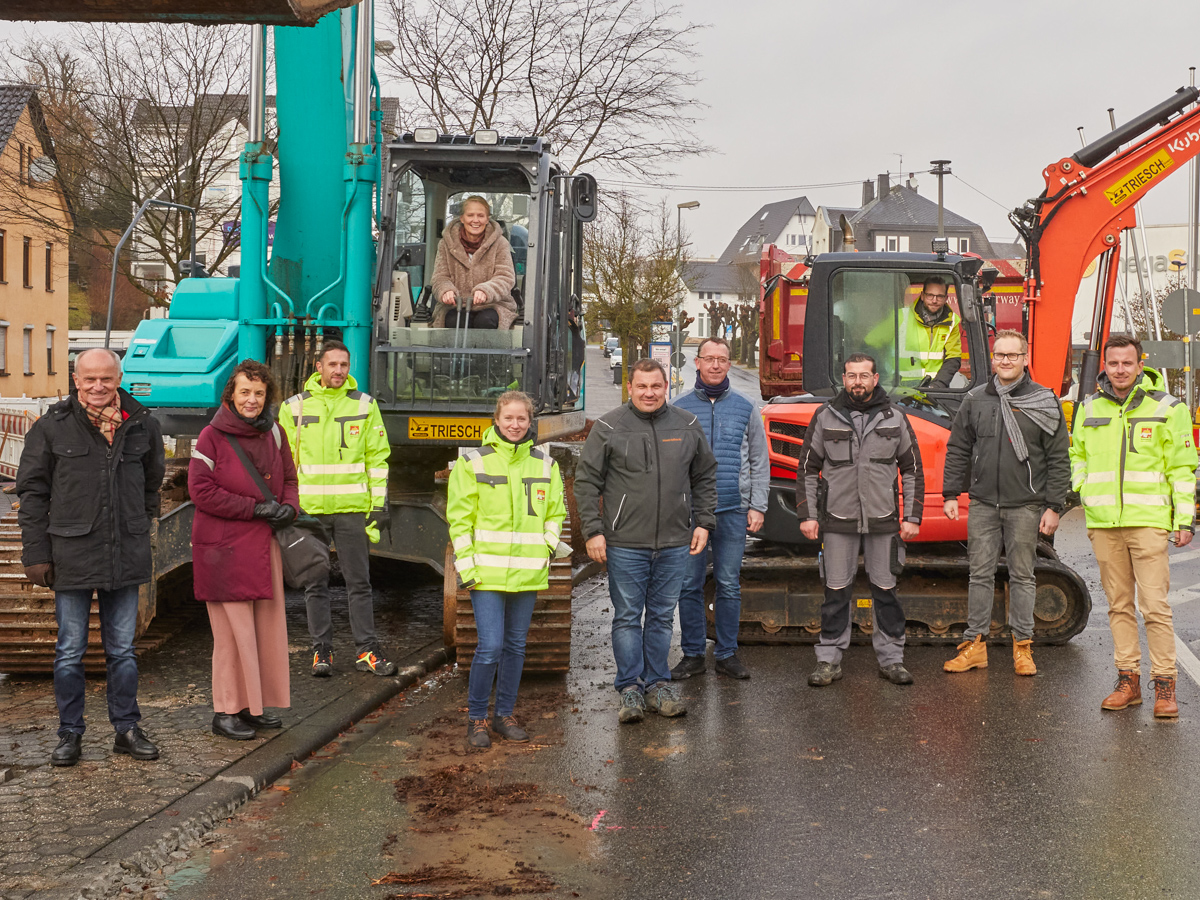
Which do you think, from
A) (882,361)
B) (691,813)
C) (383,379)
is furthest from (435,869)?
(882,361)

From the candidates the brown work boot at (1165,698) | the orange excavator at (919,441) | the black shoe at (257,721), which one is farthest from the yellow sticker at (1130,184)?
the black shoe at (257,721)

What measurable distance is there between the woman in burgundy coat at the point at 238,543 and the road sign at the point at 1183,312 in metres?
17.4

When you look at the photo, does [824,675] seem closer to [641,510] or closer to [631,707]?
[631,707]

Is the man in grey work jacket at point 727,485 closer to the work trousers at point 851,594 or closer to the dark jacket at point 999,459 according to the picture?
the work trousers at point 851,594

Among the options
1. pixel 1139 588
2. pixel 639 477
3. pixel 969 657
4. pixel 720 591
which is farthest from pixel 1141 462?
pixel 639 477

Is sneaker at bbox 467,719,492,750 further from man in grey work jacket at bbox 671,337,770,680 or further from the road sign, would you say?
the road sign

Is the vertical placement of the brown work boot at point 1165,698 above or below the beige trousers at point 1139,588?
below

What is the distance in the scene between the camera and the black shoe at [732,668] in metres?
7.83

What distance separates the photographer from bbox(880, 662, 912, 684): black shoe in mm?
7645

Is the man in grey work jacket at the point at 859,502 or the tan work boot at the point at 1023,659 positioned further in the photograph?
the tan work boot at the point at 1023,659

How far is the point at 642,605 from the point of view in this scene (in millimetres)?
6965

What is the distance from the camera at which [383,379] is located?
8.42 metres

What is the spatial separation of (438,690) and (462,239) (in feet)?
9.58

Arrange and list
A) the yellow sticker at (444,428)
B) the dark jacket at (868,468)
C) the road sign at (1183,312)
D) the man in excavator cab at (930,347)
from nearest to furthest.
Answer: the dark jacket at (868,468) < the yellow sticker at (444,428) < the man in excavator cab at (930,347) < the road sign at (1183,312)
